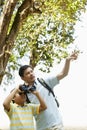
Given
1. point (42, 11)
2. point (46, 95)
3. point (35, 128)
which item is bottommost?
point (35, 128)

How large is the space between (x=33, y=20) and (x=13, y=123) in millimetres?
13817

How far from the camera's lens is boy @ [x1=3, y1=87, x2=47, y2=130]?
17.4 ft

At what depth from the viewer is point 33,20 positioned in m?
18.9

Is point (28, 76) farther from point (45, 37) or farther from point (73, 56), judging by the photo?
point (45, 37)

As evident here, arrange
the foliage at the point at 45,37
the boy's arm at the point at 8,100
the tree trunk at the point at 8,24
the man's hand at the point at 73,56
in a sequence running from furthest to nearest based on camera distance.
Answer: the foliage at the point at 45,37 < the tree trunk at the point at 8,24 < the man's hand at the point at 73,56 < the boy's arm at the point at 8,100

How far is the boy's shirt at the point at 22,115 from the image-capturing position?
5.30 m

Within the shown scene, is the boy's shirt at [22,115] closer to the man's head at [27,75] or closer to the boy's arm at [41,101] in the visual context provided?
the boy's arm at [41,101]

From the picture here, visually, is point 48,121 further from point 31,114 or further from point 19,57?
point 19,57

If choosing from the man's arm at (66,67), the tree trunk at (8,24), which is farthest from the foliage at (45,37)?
the man's arm at (66,67)

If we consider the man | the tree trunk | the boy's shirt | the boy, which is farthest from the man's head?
the tree trunk

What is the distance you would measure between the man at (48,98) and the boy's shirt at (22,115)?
11 centimetres

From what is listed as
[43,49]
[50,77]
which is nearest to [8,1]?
[50,77]

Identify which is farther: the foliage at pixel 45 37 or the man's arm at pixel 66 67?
the foliage at pixel 45 37

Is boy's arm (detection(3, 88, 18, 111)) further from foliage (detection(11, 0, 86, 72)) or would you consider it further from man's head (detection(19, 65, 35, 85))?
foliage (detection(11, 0, 86, 72))
